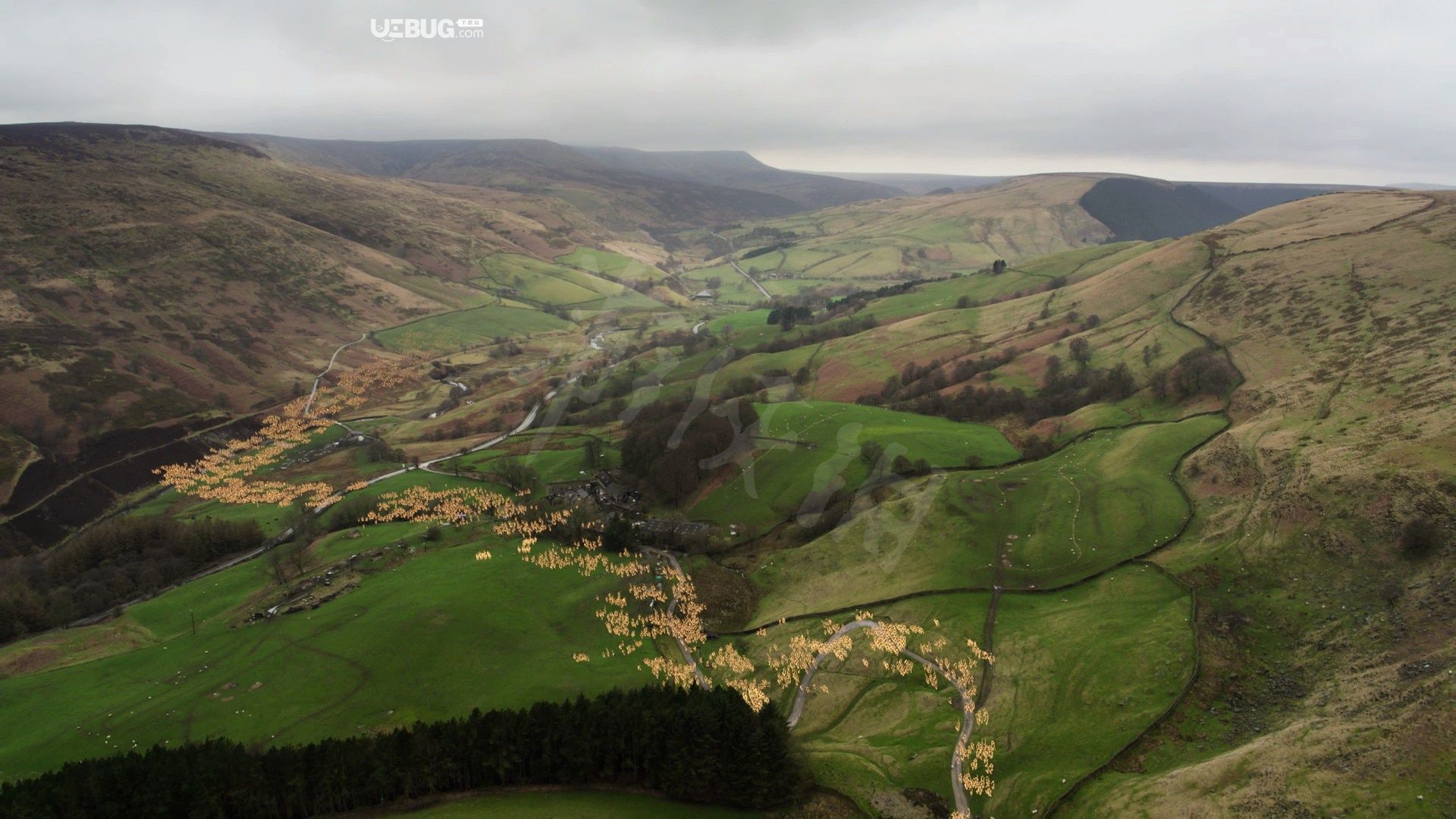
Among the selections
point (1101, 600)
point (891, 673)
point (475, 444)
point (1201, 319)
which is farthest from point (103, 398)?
point (1201, 319)

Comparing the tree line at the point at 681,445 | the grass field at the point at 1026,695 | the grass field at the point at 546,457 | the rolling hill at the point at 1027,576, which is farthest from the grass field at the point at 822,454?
the grass field at the point at 1026,695

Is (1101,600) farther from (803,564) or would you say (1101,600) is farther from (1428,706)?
(803,564)

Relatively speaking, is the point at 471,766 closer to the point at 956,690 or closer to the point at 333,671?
the point at 333,671

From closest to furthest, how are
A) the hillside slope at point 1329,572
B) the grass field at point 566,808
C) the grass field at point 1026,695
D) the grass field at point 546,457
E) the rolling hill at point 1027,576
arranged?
the hillside slope at point 1329,572, the grass field at point 566,808, the rolling hill at point 1027,576, the grass field at point 1026,695, the grass field at point 546,457

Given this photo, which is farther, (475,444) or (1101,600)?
(475,444)

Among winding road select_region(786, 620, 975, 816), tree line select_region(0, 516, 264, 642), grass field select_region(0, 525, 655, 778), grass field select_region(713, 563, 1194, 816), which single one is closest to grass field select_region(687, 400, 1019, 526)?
grass field select_region(0, 525, 655, 778)

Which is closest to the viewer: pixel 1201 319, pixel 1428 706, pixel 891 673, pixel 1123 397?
pixel 1428 706

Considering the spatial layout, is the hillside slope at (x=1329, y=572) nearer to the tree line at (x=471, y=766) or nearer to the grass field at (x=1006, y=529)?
the grass field at (x=1006, y=529)

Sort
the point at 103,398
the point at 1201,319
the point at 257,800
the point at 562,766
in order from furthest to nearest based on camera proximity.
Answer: the point at 103,398
the point at 1201,319
the point at 562,766
the point at 257,800
